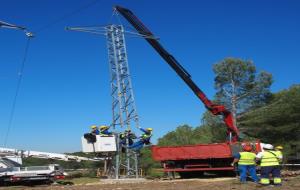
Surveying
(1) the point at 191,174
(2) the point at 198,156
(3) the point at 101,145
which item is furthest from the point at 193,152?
(3) the point at 101,145

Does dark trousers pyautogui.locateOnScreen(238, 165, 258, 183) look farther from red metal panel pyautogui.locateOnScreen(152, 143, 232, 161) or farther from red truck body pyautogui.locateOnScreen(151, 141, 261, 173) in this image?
red metal panel pyautogui.locateOnScreen(152, 143, 232, 161)

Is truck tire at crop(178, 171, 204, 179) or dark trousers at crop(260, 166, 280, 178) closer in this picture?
dark trousers at crop(260, 166, 280, 178)

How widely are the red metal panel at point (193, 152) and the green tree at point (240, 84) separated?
31122 mm

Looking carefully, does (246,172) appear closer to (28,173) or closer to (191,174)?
(191,174)

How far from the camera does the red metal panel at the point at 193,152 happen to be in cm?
2334

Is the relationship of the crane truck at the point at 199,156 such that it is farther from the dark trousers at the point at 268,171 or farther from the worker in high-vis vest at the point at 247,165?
the dark trousers at the point at 268,171

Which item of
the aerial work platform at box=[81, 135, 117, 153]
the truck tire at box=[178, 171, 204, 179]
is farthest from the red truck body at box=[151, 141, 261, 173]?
the aerial work platform at box=[81, 135, 117, 153]

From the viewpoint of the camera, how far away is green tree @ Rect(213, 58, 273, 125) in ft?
179

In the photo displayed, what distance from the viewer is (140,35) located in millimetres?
29422

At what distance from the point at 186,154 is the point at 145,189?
7.50 metres

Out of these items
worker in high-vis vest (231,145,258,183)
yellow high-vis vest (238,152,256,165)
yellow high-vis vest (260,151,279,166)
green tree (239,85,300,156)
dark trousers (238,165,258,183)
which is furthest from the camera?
green tree (239,85,300,156)

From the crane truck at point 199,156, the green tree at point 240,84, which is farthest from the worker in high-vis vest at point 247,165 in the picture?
the green tree at point 240,84

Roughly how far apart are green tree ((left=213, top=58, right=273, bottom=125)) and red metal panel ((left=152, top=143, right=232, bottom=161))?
31122mm

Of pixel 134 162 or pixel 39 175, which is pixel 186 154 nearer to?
pixel 134 162
